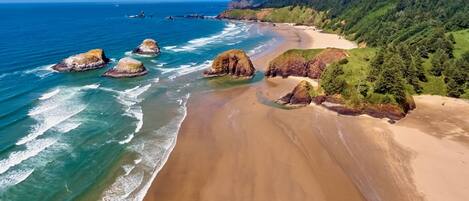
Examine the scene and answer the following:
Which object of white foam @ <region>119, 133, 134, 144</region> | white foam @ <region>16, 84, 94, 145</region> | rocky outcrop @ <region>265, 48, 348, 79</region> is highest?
rocky outcrop @ <region>265, 48, 348, 79</region>

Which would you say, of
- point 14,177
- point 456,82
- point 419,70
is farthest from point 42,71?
point 456,82

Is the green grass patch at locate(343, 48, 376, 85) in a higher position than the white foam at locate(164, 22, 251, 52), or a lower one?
higher

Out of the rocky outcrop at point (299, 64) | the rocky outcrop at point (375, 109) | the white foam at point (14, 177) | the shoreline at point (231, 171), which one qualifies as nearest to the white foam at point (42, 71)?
the shoreline at point (231, 171)

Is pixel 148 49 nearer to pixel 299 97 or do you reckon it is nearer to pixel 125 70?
pixel 125 70

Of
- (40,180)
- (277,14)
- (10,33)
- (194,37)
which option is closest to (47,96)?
(40,180)

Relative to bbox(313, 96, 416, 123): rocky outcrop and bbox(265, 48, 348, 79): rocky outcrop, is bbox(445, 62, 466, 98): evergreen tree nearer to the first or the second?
bbox(313, 96, 416, 123): rocky outcrop

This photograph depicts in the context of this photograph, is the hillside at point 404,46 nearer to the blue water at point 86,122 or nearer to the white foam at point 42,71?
the blue water at point 86,122

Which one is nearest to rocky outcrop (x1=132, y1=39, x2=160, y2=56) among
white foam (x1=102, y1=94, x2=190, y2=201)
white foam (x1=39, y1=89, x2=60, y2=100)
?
white foam (x1=39, y1=89, x2=60, y2=100)
